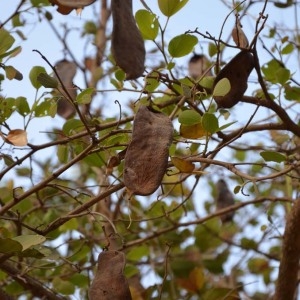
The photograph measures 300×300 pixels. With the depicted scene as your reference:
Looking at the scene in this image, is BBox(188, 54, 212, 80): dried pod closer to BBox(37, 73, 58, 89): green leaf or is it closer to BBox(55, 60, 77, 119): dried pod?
BBox(55, 60, 77, 119): dried pod

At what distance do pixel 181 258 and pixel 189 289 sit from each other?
20cm

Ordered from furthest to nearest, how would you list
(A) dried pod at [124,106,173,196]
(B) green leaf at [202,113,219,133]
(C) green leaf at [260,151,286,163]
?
(C) green leaf at [260,151,286,163] < (B) green leaf at [202,113,219,133] < (A) dried pod at [124,106,173,196]

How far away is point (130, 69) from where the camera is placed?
771mm

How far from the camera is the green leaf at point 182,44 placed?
3.11 ft

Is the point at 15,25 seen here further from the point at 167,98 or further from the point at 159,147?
the point at 159,147

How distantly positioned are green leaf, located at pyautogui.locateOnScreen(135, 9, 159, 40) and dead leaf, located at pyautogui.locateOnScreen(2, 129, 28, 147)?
8.9 inches

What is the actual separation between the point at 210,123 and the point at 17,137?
0.27 m

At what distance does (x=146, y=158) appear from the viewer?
2.34 feet

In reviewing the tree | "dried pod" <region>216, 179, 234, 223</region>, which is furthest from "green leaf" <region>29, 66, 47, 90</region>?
"dried pod" <region>216, 179, 234, 223</region>

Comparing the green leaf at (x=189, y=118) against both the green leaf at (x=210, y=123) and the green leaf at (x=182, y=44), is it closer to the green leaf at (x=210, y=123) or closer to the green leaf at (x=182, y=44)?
the green leaf at (x=210, y=123)

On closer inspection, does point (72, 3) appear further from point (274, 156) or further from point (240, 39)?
point (274, 156)

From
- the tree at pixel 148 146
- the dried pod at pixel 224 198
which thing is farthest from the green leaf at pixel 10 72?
the dried pod at pixel 224 198

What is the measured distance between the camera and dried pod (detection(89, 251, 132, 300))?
0.73 m

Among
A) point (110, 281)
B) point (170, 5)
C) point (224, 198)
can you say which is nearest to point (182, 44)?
point (170, 5)
